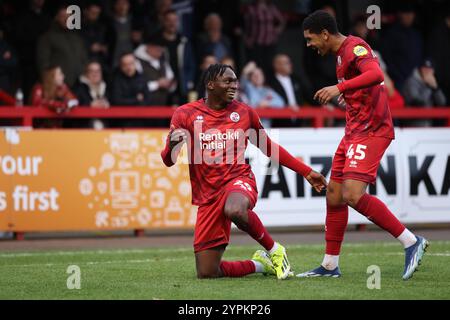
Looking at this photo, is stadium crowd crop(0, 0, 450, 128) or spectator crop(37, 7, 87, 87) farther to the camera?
spectator crop(37, 7, 87, 87)

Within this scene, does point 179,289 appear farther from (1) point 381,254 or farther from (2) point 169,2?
(2) point 169,2

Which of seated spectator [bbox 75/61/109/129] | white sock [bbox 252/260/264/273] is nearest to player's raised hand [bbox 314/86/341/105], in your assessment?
white sock [bbox 252/260/264/273]

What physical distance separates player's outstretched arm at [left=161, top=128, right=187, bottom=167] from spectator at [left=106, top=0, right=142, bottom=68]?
24.3 ft

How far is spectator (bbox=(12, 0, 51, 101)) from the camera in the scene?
52.4 ft

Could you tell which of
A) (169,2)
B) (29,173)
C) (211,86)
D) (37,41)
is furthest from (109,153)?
(211,86)

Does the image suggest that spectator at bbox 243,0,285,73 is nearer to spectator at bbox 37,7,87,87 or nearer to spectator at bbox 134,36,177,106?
spectator at bbox 134,36,177,106

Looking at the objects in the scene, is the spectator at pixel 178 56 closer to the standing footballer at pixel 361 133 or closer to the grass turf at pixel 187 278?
the grass turf at pixel 187 278

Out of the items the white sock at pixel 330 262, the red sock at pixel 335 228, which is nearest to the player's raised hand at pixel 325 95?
the red sock at pixel 335 228

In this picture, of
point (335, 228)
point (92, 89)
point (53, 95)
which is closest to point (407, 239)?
point (335, 228)

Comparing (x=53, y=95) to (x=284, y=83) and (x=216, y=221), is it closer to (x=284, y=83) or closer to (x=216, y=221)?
(x=284, y=83)

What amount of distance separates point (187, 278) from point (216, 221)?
0.54 meters

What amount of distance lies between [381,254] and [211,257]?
2.88 m

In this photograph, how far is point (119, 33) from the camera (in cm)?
1627

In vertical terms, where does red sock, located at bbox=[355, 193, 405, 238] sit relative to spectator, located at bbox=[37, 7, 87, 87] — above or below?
below
